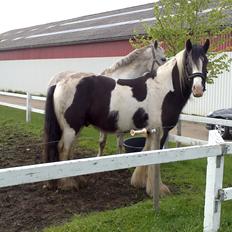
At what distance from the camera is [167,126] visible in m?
6.00

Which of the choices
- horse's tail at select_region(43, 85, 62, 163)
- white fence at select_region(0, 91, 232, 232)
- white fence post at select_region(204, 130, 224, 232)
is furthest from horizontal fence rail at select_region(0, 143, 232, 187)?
horse's tail at select_region(43, 85, 62, 163)

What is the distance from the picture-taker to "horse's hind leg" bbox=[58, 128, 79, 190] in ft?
19.1

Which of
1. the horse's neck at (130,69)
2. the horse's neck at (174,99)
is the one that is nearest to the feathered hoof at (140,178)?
the horse's neck at (174,99)

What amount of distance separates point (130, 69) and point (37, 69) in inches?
894

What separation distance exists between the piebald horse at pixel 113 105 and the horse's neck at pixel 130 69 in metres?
1.20

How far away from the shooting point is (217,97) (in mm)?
15625

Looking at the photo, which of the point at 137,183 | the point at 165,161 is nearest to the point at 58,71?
the point at 137,183

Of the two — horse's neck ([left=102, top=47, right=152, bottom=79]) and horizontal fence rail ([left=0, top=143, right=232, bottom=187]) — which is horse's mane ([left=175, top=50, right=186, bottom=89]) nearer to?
horse's neck ([left=102, top=47, right=152, bottom=79])

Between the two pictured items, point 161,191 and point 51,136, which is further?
point 51,136

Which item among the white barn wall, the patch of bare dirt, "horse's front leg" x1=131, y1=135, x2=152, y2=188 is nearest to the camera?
the patch of bare dirt

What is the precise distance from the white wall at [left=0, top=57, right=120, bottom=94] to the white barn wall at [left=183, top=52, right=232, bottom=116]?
6.57 metres

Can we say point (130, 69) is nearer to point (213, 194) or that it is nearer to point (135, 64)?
point (135, 64)

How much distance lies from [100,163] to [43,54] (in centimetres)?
2579

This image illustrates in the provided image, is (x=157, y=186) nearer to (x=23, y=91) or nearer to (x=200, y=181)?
(x=200, y=181)
